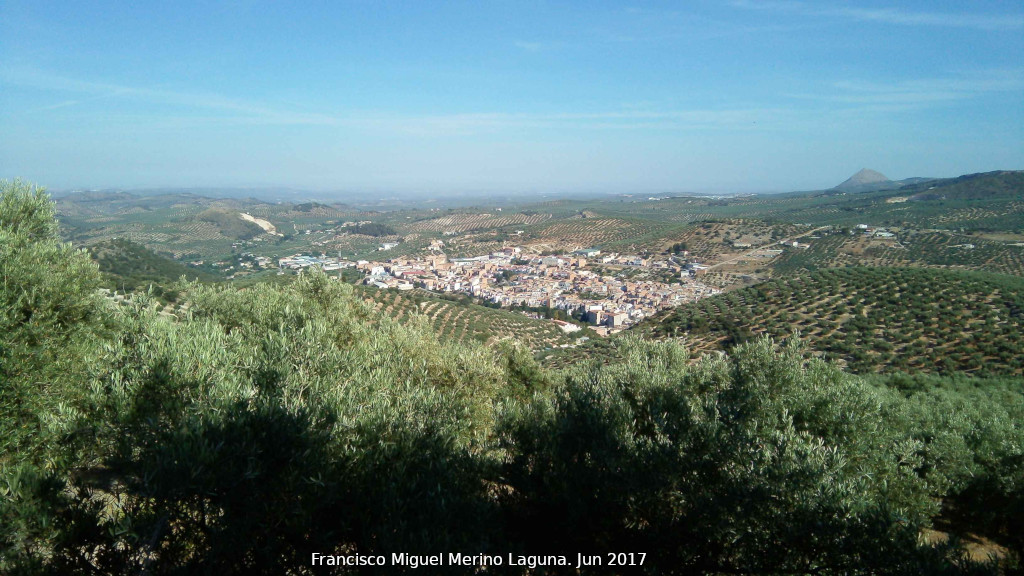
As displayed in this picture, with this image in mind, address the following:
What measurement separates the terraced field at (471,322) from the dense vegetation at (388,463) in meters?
21.8

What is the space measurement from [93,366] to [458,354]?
772 cm

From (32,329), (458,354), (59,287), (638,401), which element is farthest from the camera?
(458,354)

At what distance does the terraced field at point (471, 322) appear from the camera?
31266mm

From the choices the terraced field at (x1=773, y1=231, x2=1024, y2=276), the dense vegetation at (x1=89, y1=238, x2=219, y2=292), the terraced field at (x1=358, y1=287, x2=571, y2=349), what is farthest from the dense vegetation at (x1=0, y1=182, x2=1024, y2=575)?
the terraced field at (x1=773, y1=231, x2=1024, y2=276)

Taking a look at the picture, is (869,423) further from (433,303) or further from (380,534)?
(433,303)

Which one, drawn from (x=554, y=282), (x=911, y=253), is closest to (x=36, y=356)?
(x=554, y=282)

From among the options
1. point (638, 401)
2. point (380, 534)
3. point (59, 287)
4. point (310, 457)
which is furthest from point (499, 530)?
point (59, 287)

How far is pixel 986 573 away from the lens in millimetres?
3967

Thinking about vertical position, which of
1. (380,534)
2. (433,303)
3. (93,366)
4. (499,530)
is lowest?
(433,303)

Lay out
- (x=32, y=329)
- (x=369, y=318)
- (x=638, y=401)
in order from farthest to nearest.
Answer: (x=369, y=318), (x=638, y=401), (x=32, y=329)

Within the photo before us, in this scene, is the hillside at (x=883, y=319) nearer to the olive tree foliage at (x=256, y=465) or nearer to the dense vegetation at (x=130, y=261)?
the olive tree foliage at (x=256, y=465)

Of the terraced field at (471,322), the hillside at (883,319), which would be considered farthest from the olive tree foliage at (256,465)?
the hillside at (883,319)

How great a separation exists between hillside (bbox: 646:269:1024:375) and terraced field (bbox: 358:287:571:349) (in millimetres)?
8725

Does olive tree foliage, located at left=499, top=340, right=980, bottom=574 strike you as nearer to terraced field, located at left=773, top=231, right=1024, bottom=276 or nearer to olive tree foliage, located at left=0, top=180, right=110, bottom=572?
olive tree foliage, located at left=0, top=180, right=110, bottom=572
